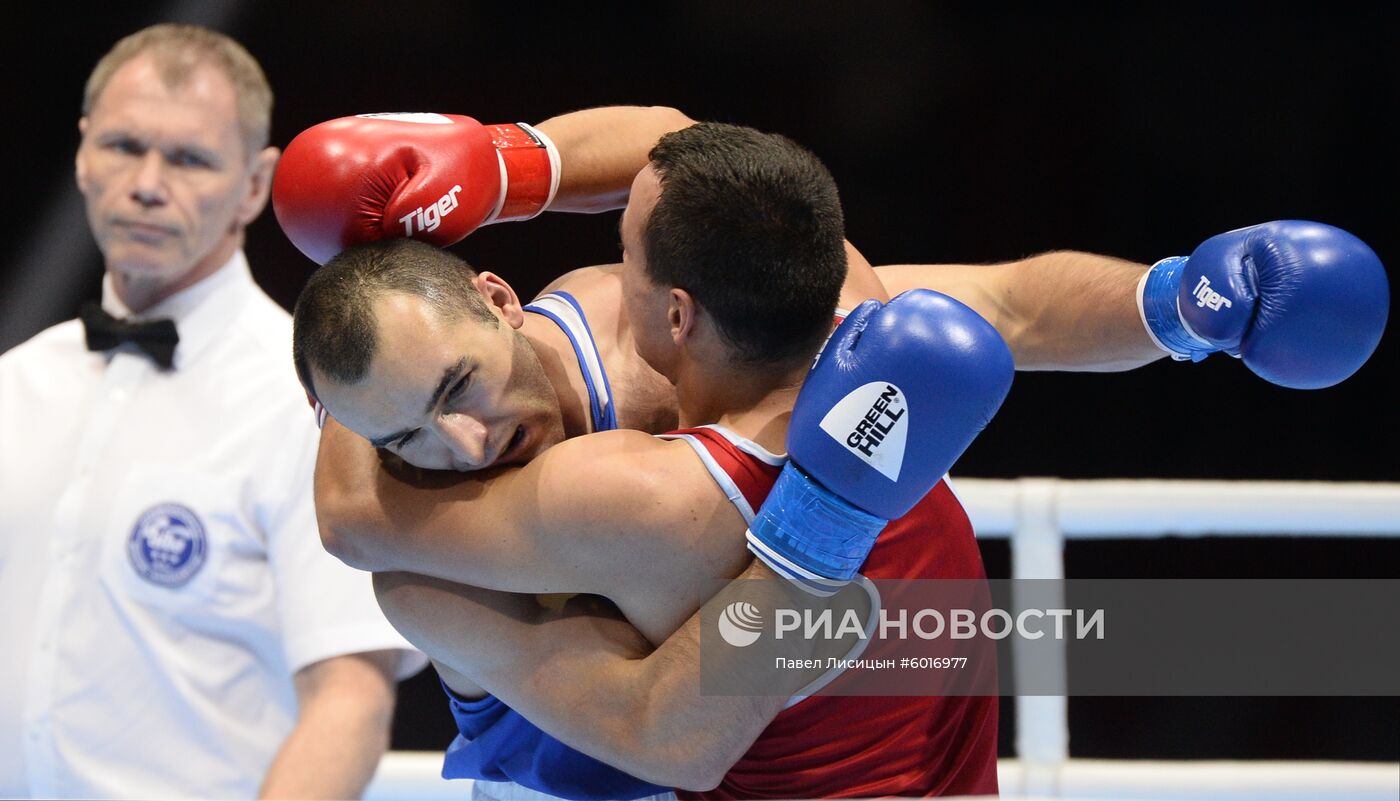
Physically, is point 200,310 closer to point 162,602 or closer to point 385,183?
point 162,602

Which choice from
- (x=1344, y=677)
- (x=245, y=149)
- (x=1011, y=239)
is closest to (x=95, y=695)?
(x=245, y=149)

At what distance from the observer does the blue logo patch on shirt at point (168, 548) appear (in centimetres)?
255

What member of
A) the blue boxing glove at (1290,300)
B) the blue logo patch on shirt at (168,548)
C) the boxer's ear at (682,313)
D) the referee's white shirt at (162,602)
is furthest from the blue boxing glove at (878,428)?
the blue logo patch on shirt at (168,548)

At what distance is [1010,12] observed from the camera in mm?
4105

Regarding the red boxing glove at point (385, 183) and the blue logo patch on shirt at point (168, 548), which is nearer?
→ the red boxing glove at point (385, 183)

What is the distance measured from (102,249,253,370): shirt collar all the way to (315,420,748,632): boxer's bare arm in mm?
1258

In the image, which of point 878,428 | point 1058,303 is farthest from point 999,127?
point 878,428

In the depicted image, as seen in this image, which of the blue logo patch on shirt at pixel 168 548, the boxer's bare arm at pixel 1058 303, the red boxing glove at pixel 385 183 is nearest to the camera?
the red boxing glove at pixel 385 183

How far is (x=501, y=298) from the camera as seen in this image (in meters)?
1.76

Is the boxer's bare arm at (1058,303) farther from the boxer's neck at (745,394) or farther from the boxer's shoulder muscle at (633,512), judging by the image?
the boxer's shoulder muscle at (633,512)

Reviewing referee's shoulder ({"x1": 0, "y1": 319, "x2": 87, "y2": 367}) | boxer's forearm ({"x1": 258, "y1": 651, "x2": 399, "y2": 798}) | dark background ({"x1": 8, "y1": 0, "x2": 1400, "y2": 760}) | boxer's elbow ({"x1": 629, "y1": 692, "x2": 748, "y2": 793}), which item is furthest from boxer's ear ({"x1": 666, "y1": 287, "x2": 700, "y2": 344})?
dark background ({"x1": 8, "y1": 0, "x2": 1400, "y2": 760})

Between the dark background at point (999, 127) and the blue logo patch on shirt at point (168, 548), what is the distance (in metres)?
1.41

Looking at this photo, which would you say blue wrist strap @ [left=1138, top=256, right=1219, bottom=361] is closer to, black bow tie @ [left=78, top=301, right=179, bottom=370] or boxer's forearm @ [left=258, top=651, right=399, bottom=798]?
boxer's forearm @ [left=258, top=651, right=399, bottom=798]

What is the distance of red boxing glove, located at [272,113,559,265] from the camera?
1.71m
